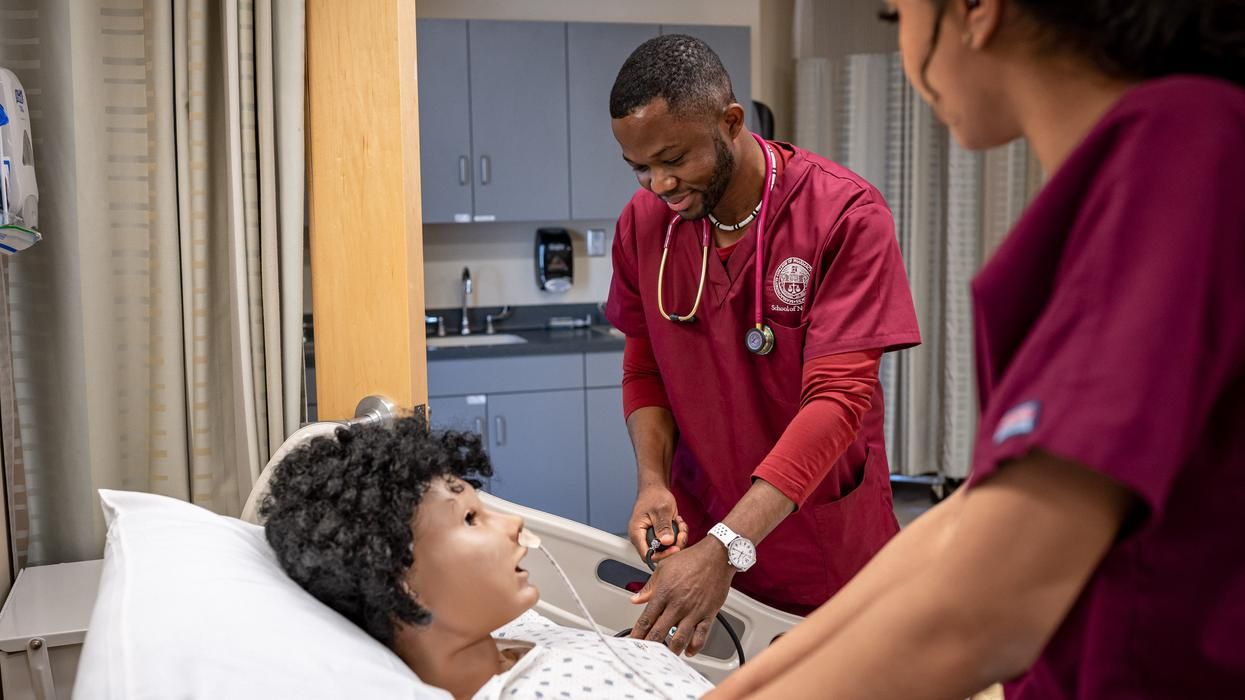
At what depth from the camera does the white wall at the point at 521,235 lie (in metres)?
4.41

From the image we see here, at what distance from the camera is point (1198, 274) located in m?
0.51

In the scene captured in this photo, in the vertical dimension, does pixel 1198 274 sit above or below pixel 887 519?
above

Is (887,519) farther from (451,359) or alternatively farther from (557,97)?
(557,97)

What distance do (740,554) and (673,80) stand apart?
693mm

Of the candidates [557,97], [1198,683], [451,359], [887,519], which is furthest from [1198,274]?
[557,97]

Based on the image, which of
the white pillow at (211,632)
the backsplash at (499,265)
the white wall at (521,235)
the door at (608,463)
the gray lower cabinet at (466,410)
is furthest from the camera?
the backsplash at (499,265)

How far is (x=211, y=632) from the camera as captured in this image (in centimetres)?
106

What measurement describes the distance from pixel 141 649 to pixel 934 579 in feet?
2.59

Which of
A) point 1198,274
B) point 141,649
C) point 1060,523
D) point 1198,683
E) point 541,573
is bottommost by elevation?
point 541,573

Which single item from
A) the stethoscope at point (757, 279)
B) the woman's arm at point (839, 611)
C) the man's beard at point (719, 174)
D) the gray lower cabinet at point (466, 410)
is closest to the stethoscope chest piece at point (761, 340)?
the stethoscope at point (757, 279)

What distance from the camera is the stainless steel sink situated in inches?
168

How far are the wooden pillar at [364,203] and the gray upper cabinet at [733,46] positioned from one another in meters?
2.79

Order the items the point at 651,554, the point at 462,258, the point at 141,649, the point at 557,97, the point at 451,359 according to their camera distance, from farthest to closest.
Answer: the point at 462,258
the point at 557,97
the point at 451,359
the point at 651,554
the point at 141,649

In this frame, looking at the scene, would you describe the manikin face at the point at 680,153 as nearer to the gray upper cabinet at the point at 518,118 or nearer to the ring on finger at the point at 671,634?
the ring on finger at the point at 671,634
